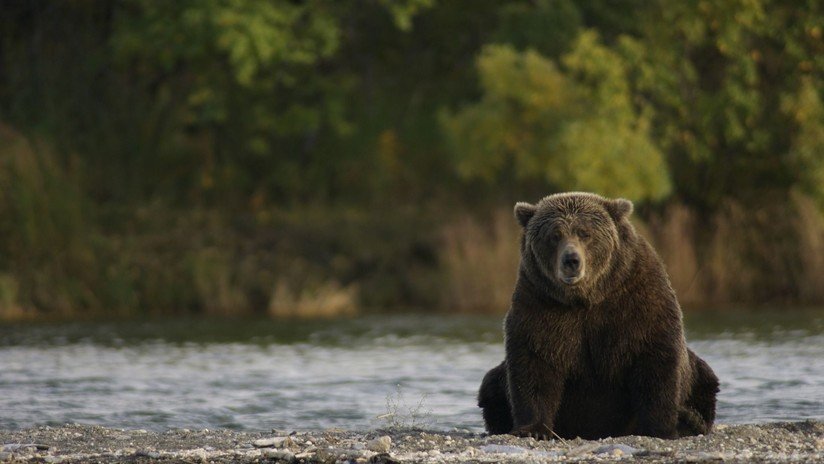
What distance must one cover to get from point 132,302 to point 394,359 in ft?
39.5

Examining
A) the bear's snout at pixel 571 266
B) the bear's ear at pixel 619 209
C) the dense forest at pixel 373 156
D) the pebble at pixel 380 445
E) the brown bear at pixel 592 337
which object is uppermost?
the dense forest at pixel 373 156

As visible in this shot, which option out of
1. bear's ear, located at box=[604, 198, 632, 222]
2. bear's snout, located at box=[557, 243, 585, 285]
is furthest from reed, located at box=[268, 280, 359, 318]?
bear's snout, located at box=[557, 243, 585, 285]

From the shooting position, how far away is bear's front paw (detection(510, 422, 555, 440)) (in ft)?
28.6

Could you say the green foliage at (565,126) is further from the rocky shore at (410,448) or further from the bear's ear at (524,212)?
the rocky shore at (410,448)

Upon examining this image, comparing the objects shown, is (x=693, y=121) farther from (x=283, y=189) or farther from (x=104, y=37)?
(x=104, y=37)

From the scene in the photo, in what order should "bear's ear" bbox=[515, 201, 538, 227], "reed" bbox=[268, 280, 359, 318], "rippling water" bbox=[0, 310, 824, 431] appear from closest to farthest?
"bear's ear" bbox=[515, 201, 538, 227] < "rippling water" bbox=[0, 310, 824, 431] < "reed" bbox=[268, 280, 359, 318]

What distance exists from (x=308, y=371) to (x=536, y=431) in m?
7.92

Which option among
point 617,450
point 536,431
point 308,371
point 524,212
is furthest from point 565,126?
point 617,450

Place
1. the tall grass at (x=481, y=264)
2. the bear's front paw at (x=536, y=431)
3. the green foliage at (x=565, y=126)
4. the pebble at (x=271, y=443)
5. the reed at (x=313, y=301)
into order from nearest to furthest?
the pebble at (x=271, y=443) → the bear's front paw at (x=536, y=431) → the tall grass at (x=481, y=264) → the green foliage at (x=565, y=126) → the reed at (x=313, y=301)

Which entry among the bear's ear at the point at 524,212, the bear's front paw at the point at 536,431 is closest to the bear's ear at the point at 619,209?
the bear's ear at the point at 524,212

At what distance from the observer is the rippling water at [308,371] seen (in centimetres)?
1190

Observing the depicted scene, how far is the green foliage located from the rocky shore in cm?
1924

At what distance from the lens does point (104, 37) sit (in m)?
36.4

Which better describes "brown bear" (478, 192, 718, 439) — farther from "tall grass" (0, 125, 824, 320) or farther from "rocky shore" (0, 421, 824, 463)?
"tall grass" (0, 125, 824, 320)
